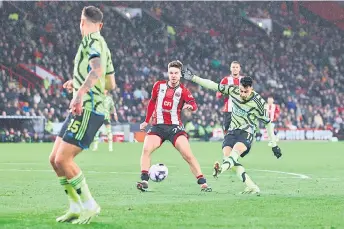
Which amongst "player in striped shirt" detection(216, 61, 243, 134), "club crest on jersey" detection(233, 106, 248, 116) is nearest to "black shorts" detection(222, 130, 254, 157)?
"club crest on jersey" detection(233, 106, 248, 116)

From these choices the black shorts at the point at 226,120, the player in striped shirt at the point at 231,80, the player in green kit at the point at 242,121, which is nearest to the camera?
the player in green kit at the point at 242,121

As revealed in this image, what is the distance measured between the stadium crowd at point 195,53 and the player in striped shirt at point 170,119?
2634cm

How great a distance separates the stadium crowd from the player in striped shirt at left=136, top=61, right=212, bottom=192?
2634 cm

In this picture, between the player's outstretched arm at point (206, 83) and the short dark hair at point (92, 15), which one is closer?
the short dark hair at point (92, 15)

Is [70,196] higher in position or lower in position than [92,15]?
lower

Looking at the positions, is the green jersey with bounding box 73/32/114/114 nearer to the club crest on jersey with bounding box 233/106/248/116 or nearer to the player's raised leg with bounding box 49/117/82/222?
the player's raised leg with bounding box 49/117/82/222

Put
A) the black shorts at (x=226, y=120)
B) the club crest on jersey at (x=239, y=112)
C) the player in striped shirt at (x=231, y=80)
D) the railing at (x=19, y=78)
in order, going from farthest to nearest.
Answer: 1. the railing at (x=19, y=78)
2. the black shorts at (x=226, y=120)
3. the player in striped shirt at (x=231, y=80)
4. the club crest on jersey at (x=239, y=112)

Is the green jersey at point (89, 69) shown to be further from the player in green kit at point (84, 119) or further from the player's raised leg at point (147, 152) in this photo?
the player's raised leg at point (147, 152)

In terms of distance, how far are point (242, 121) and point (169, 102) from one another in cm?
141

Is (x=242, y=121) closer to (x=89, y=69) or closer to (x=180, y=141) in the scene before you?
(x=180, y=141)

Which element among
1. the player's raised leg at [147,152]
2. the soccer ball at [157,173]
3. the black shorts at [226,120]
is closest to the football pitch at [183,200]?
the soccer ball at [157,173]

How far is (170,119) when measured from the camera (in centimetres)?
1514

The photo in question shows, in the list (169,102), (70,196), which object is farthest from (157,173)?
(70,196)

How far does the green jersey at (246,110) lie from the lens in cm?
1439
